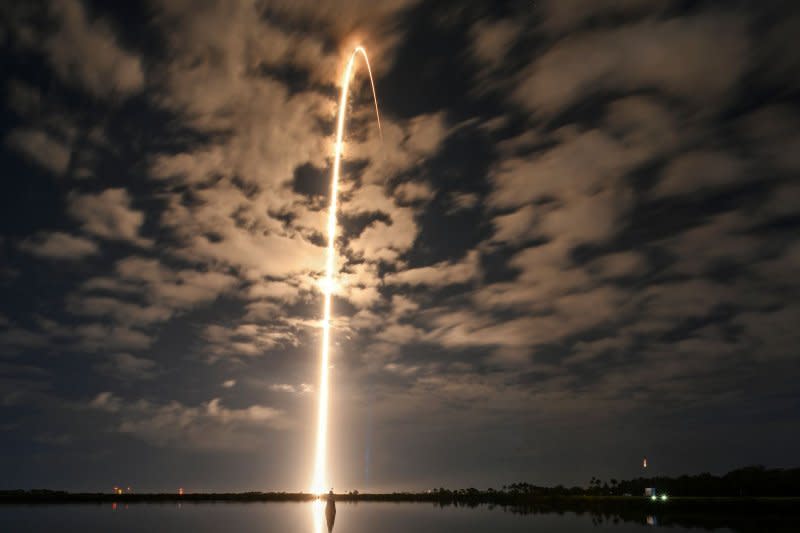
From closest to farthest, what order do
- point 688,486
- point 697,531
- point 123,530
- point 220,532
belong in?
point 697,531 → point 220,532 → point 123,530 → point 688,486

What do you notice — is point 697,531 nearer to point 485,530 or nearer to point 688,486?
point 485,530

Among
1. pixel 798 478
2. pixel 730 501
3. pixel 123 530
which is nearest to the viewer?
pixel 123 530

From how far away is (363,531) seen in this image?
70.8 m

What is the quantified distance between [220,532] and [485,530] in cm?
3172

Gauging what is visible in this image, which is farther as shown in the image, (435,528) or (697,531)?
(435,528)

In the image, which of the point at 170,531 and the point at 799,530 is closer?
the point at 799,530

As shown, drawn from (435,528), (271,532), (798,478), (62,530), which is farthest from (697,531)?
(798,478)

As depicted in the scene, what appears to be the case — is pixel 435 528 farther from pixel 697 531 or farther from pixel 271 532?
pixel 697 531

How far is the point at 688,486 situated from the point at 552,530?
10191 centimetres

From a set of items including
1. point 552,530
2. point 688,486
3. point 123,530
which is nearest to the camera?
point 552,530

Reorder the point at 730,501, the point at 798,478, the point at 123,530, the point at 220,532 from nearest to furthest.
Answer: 1. the point at 220,532
2. the point at 123,530
3. the point at 730,501
4. the point at 798,478

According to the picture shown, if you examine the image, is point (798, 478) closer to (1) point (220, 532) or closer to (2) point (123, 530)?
(1) point (220, 532)

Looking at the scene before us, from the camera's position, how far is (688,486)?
152875mm

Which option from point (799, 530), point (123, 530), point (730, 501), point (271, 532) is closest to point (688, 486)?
point (730, 501)
